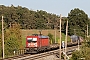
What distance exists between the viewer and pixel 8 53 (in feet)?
151

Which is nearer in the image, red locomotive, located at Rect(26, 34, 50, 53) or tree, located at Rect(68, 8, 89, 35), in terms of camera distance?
red locomotive, located at Rect(26, 34, 50, 53)

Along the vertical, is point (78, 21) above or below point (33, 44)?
above

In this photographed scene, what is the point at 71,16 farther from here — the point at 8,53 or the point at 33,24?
the point at 8,53

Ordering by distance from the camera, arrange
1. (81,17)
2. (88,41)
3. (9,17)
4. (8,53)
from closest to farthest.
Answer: (88,41) → (8,53) → (9,17) → (81,17)

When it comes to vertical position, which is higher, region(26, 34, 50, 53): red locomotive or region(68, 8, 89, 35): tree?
region(68, 8, 89, 35): tree

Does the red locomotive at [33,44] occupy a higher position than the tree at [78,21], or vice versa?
the tree at [78,21]

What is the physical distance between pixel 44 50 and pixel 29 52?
4.86 m

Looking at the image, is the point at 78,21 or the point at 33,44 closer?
the point at 33,44

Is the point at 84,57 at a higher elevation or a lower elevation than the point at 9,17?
lower

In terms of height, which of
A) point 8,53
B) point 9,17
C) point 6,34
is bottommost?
point 8,53

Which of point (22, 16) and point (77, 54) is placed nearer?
point (77, 54)

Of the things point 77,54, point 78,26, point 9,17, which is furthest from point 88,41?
point 78,26

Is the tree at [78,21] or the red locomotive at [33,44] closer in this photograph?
the red locomotive at [33,44]

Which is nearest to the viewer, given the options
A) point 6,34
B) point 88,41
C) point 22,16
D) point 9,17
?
point 88,41
